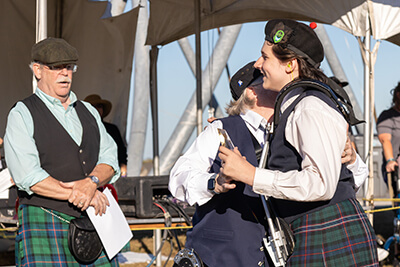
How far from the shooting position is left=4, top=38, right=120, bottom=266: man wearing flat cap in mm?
2525

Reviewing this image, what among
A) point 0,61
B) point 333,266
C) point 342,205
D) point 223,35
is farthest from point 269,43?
point 223,35

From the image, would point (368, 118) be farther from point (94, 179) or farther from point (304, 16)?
point (94, 179)

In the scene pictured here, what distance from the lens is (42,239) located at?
2.57m

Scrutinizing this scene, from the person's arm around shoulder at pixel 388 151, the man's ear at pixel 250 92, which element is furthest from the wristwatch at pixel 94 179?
the person's arm around shoulder at pixel 388 151

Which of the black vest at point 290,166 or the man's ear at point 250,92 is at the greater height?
the man's ear at point 250,92

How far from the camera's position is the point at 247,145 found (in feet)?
6.88

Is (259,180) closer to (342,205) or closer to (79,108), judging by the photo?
(342,205)

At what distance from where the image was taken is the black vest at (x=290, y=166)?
5.96 ft

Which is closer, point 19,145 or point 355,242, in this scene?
point 355,242

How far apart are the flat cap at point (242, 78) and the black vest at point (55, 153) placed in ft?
2.36

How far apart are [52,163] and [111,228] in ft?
1.31

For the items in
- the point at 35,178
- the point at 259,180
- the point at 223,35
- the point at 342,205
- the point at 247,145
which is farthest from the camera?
the point at 223,35

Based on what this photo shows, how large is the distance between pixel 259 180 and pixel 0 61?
187 inches

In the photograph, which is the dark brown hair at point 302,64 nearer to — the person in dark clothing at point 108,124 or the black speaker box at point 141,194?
the black speaker box at point 141,194
